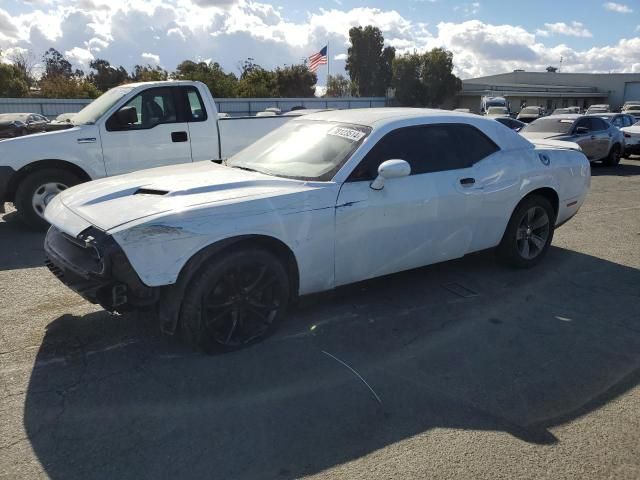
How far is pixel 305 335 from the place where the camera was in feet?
13.0

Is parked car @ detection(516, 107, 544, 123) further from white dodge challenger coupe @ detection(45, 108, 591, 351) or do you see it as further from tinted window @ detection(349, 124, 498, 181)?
white dodge challenger coupe @ detection(45, 108, 591, 351)

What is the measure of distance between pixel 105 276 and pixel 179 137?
471 centimetres

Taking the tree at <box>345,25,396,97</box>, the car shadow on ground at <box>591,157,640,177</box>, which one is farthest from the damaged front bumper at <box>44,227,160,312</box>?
the tree at <box>345,25,396,97</box>

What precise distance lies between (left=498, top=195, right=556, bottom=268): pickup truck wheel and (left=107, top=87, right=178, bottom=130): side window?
4.93 meters

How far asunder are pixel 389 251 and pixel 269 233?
1.13 m

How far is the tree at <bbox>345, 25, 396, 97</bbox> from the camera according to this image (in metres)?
67.3

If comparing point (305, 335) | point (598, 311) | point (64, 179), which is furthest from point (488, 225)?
point (64, 179)

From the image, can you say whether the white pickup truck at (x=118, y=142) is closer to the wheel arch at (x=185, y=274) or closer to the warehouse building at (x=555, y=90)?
the wheel arch at (x=185, y=274)

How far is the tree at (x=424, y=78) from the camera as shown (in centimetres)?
5462

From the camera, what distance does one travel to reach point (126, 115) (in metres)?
7.17

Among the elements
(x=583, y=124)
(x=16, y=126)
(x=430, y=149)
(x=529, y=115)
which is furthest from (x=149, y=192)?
(x=529, y=115)

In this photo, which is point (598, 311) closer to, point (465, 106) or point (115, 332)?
point (115, 332)

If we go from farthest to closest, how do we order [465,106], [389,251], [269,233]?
[465,106] → [389,251] → [269,233]

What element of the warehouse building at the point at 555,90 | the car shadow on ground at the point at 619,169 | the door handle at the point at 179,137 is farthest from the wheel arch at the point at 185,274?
the warehouse building at the point at 555,90
